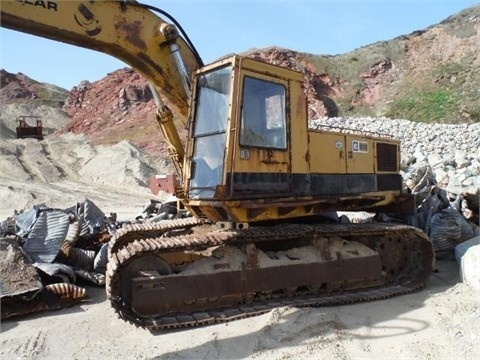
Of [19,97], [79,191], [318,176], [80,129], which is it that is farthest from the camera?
[19,97]

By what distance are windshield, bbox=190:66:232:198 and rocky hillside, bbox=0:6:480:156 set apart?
26126 mm

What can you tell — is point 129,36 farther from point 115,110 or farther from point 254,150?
point 115,110

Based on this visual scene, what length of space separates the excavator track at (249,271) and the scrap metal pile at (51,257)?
77 cm

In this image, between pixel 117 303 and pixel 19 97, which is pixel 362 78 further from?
pixel 19 97

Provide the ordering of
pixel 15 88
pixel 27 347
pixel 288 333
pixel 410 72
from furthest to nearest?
pixel 15 88 → pixel 410 72 → pixel 288 333 → pixel 27 347

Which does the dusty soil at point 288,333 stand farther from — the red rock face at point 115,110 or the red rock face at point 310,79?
the red rock face at point 310,79

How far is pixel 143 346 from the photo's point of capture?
449cm

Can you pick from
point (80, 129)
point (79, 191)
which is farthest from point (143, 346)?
point (80, 129)

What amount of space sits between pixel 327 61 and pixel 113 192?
25234mm

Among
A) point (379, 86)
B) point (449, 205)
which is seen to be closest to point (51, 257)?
point (449, 205)

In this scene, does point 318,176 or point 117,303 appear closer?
point 117,303

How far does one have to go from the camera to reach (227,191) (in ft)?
16.2

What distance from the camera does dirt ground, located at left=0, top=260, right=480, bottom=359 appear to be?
14.1 feet

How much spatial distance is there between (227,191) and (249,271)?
3.37 feet
